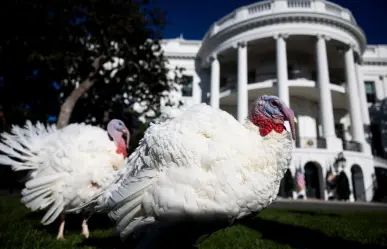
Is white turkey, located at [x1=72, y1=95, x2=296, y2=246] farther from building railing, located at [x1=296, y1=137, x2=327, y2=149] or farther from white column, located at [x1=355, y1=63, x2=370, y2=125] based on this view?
white column, located at [x1=355, y1=63, x2=370, y2=125]

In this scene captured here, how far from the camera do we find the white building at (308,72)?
19.7 meters

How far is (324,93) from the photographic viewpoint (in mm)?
20234

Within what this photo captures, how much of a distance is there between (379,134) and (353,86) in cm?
827

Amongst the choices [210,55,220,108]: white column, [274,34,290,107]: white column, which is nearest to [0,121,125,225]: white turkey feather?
[274,34,290,107]: white column

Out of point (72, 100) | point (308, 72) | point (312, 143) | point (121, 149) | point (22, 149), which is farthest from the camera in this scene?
point (308, 72)

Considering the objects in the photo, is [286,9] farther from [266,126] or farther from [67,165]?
[67,165]

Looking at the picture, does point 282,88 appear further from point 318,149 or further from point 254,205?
point 254,205

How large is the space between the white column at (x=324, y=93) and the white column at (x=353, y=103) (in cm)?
195

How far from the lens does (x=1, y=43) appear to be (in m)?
9.94

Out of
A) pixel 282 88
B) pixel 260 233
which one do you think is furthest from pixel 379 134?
pixel 260 233

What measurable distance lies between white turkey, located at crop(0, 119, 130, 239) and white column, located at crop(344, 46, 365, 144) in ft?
70.3

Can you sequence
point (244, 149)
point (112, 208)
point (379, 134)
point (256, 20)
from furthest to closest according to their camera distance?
1. point (379, 134)
2. point (256, 20)
3. point (112, 208)
4. point (244, 149)

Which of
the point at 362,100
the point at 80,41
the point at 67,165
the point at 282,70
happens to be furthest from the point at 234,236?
the point at 362,100

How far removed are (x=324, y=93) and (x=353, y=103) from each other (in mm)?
3200
